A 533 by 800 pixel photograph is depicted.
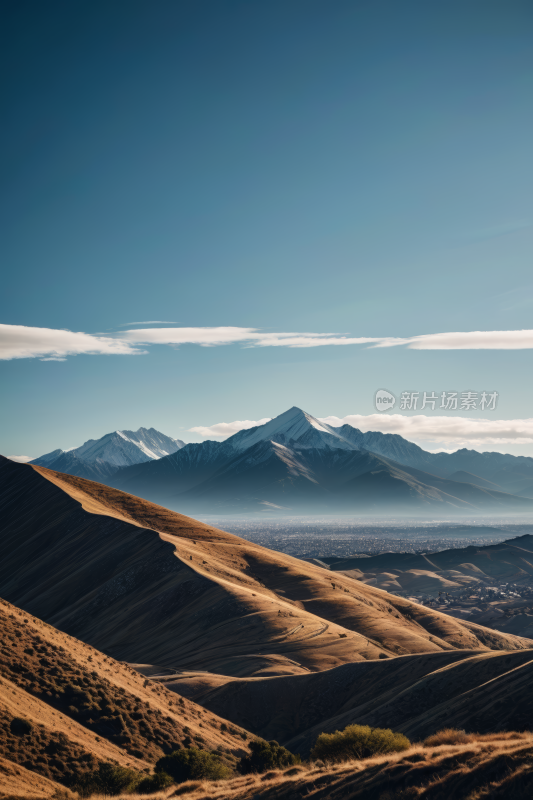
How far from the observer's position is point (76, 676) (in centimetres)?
3609

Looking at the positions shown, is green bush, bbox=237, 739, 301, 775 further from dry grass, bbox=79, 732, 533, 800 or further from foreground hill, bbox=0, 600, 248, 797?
dry grass, bbox=79, 732, 533, 800

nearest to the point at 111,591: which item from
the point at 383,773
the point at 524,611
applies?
the point at 383,773

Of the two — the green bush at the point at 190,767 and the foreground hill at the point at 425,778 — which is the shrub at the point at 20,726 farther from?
the foreground hill at the point at 425,778

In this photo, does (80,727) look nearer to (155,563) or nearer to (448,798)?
(448,798)

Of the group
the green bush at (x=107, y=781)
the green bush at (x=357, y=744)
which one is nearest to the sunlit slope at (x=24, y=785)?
the green bush at (x=107, y=781)

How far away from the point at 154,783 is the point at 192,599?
47.0m

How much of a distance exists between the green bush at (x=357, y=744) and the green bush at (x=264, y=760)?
375cm

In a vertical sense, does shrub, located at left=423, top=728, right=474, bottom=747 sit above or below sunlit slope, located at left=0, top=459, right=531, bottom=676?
above

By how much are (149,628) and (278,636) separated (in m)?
18.7

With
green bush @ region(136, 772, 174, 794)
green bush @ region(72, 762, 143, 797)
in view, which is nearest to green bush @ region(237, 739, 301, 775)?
green bush @ region(136, 772, 174, 794)

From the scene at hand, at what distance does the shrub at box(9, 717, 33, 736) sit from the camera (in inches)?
1071

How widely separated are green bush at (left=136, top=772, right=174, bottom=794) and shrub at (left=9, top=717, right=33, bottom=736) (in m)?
6.23

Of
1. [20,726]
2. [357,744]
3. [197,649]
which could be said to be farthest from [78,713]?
[197,649]

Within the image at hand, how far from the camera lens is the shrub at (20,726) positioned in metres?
27.2
